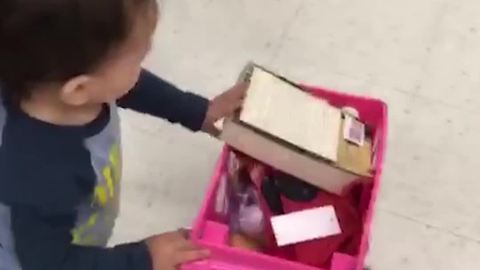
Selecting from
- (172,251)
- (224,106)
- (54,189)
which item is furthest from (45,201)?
(224,106)

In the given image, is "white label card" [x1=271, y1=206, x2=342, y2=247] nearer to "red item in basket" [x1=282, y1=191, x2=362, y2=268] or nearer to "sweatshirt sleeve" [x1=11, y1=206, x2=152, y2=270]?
"red item in basket" [x1=282, y1=191, x2=362, y2=268]

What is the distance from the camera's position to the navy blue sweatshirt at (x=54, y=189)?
0.81 meters

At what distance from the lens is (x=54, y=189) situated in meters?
0.82

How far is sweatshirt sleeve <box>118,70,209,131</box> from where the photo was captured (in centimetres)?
98

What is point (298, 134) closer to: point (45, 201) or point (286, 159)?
point (286, 159)

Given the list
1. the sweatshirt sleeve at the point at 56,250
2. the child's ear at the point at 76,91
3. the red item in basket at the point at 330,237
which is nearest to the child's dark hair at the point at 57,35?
the child's ear at the point at 76,91

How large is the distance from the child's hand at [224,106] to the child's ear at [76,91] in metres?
0.23

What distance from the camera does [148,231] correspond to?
4.11ft

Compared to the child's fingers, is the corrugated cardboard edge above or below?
above

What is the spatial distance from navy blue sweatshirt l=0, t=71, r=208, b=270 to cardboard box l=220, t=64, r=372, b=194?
143 mm

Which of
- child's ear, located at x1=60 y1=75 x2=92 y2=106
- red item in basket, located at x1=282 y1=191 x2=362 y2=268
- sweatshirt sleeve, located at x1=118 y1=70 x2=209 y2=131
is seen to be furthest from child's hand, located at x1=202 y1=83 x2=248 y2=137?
child's ear, located at x1=60 y1=75 x2=92 y2=106

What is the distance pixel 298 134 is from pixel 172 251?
0.19m

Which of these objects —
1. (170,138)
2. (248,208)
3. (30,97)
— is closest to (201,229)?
(248,208)

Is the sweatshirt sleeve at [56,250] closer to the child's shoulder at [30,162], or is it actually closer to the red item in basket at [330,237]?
the child's shoulder at [30,162]
